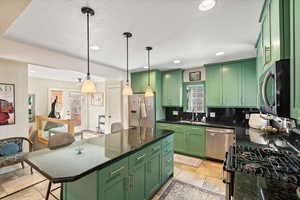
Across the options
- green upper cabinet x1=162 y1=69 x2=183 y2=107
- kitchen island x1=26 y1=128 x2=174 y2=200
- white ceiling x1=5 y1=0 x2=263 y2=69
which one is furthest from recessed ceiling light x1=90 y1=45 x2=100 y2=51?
green upper cabinet x1=162 y1=69 x2=183 y2=107

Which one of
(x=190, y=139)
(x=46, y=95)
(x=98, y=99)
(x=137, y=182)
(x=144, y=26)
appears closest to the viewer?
(x=137, y=182)

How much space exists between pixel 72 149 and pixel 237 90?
139 inches

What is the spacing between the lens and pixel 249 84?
312cm

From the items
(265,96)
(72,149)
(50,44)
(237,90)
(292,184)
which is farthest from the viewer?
(237,90)

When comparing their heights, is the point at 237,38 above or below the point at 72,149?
above

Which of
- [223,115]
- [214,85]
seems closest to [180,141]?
[223,115]

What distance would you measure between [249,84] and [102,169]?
344 centimetres

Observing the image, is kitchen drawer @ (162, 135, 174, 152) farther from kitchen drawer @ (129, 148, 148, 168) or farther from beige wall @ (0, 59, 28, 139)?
beige wall @ (0, 59, 28, 139)

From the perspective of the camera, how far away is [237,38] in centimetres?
216

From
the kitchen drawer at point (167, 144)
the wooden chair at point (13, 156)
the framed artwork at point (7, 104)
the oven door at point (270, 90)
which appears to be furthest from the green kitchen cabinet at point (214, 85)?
the framed artwork at point (7, 104)

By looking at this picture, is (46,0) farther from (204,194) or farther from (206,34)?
(204,194)

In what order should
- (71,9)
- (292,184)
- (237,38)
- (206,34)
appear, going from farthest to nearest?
(237,38), (206,34), (71,9), (292,184)

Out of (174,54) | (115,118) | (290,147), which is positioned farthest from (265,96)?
(115,118)

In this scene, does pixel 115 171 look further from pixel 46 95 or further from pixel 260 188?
pixel 46 95
